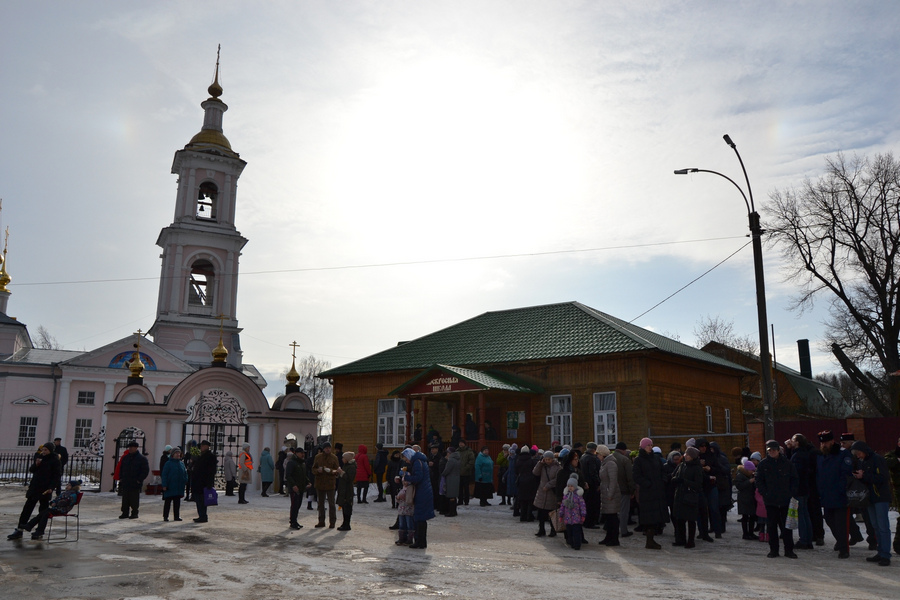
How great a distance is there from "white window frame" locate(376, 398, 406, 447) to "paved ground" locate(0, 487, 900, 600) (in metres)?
12.7

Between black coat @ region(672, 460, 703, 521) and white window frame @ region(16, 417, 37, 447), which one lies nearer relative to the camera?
black coat @ region(672, 460, 703, 521)

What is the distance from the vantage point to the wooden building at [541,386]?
2194cm

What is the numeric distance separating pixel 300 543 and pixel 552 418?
13.0 meters

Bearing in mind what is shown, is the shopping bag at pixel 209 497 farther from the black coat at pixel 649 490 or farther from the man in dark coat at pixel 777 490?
the man in dark coat at pixel 777 490

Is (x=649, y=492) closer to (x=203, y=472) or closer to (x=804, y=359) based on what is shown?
(x=203, y=472)

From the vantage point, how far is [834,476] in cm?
1038

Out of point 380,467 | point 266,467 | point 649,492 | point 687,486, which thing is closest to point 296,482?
point 380,467

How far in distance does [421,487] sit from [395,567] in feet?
6.77

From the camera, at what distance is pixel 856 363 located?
32.3 metres

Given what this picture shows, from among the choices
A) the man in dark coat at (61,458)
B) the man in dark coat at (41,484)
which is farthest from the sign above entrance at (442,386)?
the man in dark coat at (41,484)

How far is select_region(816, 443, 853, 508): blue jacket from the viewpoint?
33.5 feet

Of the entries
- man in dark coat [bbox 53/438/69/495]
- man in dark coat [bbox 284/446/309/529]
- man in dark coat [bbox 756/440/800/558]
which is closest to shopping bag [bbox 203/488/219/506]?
man in dark coat [bbox 284/446/309/529]

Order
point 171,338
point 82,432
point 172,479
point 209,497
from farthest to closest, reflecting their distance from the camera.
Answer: point 171,338 → point 82,432 → point 209,497 → point 172,479

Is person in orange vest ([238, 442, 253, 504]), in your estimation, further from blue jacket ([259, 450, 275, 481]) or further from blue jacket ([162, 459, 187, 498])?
blue jacket ([162, 459, 187, 498])
